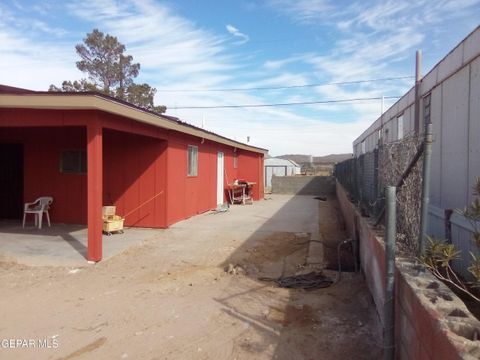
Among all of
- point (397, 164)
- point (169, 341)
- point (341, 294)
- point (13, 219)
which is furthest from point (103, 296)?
point (13, 219)

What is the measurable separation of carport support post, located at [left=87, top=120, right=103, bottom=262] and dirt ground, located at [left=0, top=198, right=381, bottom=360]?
1.06 ft

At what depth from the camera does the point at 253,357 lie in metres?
3.84

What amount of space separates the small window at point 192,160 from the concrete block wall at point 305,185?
13406mm

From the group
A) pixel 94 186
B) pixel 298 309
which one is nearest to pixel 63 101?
pixel 94 186

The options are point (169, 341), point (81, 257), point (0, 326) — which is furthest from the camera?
point (81, 257)

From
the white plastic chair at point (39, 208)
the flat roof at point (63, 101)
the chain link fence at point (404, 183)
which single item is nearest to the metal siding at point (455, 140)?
the chain link fence at point (404, 183)

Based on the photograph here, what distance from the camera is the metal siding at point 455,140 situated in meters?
5.88

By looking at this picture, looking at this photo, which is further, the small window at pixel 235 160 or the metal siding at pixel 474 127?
the small window at pixel 235 160

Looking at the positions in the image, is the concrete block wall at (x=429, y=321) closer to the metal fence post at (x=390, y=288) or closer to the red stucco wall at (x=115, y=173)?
the metal fence post at (x=390, y=288)

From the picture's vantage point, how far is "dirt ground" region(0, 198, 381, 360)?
403 centimetres

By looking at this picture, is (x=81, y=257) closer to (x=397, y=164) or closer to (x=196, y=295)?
(x=196, y=295)

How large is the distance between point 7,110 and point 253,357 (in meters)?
6.22

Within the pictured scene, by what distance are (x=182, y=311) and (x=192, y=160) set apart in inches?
330

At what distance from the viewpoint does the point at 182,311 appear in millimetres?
5047
